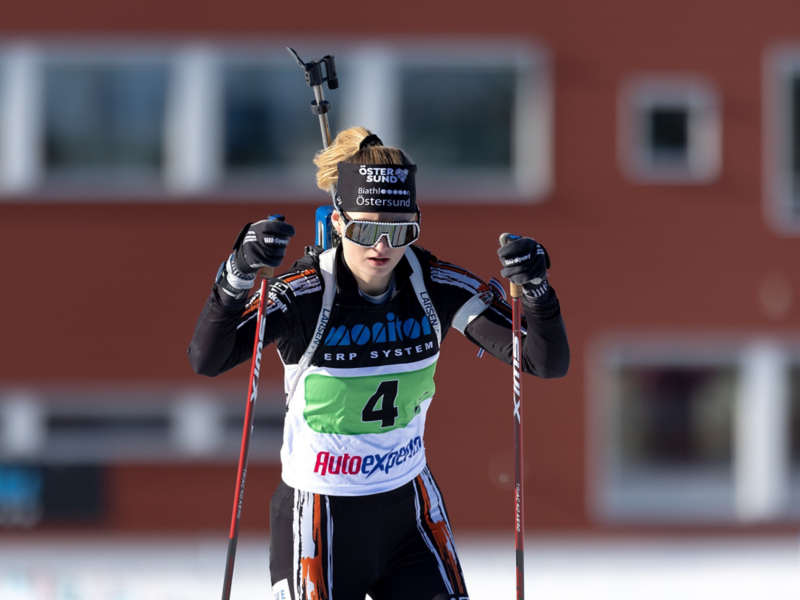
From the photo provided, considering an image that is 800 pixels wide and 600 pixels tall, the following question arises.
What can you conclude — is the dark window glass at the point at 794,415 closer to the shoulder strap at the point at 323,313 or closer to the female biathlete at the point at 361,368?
the female biathlete at the point at 361,368

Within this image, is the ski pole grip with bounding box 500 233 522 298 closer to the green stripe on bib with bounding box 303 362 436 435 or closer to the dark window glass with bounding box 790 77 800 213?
the green stripe on bib with bounding box 303 362 436 435

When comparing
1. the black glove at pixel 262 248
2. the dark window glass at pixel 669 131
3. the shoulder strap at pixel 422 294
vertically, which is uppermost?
the dark window glass at pixel 669 131

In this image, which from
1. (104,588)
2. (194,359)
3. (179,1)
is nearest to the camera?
(194,359)

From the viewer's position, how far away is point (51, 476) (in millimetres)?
9688

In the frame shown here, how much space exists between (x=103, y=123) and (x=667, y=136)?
5487 millimetres

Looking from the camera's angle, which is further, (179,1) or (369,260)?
(179,1)

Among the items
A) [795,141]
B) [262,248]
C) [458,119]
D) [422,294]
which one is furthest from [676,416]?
[262,248]

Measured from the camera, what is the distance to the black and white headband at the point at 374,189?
3.11 m

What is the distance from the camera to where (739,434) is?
33.1ft

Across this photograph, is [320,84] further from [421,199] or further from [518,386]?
[421,199]

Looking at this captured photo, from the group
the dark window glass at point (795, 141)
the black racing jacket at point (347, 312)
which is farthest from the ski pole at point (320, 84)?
the dark window glass at point (795, 141)

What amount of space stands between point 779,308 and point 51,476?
285 inches

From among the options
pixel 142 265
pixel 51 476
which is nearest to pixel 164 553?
pixel 51 476

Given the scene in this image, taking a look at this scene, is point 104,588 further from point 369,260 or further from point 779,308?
point 779,308
